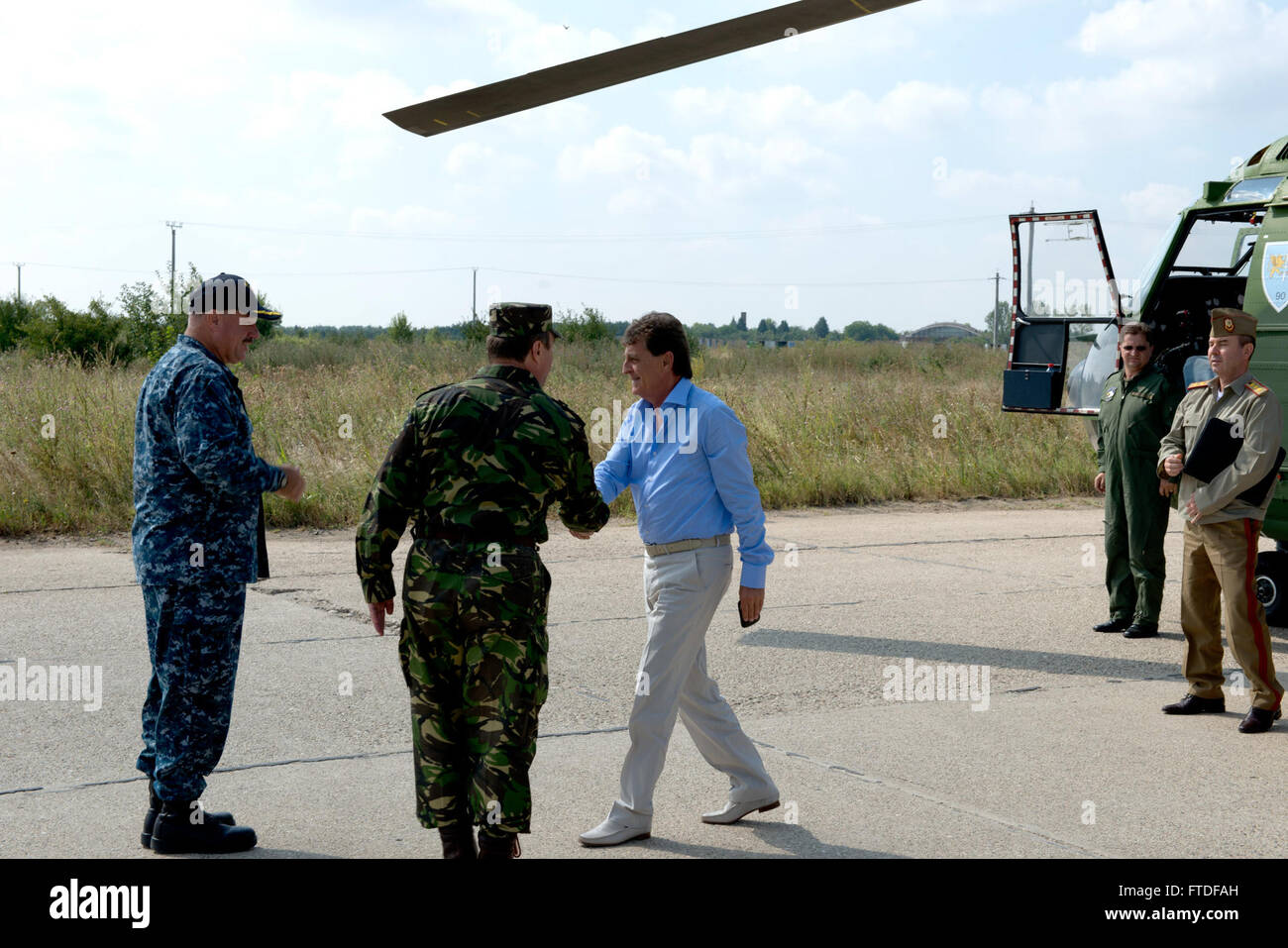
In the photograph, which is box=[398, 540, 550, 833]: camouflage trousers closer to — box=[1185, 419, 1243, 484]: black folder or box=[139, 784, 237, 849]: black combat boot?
box=[139, 784, 237, 849]: black combat boot

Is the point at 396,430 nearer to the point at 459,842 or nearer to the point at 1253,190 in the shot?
the point at 1253,190

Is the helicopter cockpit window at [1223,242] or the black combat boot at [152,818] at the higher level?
the helicopter cockpit window at [1223,242]

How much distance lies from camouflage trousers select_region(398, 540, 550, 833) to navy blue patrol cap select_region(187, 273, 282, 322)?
1.27 m

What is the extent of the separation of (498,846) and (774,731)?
7.84 feet

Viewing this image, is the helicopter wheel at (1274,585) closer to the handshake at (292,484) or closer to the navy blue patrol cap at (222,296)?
the handshake at (292,484)

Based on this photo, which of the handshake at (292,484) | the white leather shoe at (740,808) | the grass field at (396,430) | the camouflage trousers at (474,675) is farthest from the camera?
the grass field at (396,430)

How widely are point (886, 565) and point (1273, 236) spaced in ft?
13.5

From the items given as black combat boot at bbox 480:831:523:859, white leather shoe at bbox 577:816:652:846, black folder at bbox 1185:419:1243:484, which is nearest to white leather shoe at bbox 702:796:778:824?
white leather shoe at bbox 577:816:652:846

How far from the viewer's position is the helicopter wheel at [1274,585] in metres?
8.48

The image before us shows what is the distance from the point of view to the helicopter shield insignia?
25.7ft

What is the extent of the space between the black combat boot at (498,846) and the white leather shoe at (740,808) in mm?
1087

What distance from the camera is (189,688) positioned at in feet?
14.2

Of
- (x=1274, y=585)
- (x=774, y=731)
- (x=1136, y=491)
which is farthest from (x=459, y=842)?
(x=1274, y=585)

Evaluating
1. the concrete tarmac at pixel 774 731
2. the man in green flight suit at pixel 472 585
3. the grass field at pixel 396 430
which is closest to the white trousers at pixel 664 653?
the concrete tarmac at pixel 774 731
